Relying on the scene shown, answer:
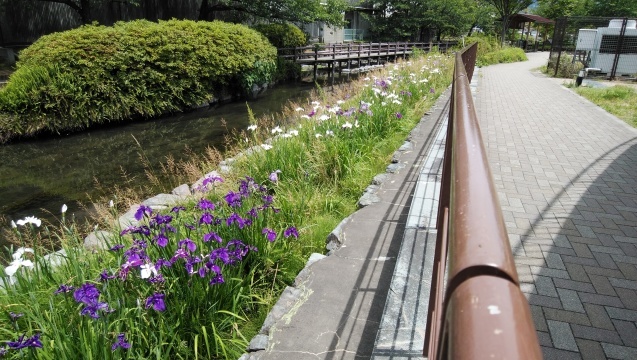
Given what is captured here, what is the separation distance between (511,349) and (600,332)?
8.72 ft

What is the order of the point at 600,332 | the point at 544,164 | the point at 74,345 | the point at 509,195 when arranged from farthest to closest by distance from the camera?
the point at 544,164 < the point at 509,195 < the point at 600,332 < the point at 74,345

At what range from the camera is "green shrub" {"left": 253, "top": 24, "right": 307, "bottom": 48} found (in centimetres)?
2031

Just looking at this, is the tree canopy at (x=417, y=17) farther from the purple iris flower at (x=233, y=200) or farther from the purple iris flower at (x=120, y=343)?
the purple iris flower at (x=120, y=343)

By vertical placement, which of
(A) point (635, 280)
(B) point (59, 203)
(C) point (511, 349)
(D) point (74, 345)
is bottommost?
(B) point (59, 203)

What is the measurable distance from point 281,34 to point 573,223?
19168mm

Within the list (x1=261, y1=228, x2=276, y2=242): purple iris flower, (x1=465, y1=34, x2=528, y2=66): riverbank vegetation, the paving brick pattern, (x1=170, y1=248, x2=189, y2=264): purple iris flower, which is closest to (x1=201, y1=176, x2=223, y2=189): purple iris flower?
(x1=261, y1=228, x2=276, y2=242): purple iris flower

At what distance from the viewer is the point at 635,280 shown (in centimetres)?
305

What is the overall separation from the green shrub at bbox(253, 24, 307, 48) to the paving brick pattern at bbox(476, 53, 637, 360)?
14604mm

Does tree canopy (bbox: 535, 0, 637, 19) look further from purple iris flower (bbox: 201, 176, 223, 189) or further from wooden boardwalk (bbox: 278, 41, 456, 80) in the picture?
purple iris flower (bbox: 201, 176, 223, 189)

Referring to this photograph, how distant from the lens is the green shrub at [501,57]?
22812mm

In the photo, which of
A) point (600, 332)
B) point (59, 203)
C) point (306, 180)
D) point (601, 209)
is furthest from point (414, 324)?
point (59, 203)

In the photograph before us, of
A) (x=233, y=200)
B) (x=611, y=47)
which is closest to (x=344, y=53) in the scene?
(x=611, y=47)

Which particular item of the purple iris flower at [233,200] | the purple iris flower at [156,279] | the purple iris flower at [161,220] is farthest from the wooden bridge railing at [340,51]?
the purple iris flower at [156,279]

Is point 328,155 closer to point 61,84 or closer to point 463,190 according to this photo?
point 463,190
